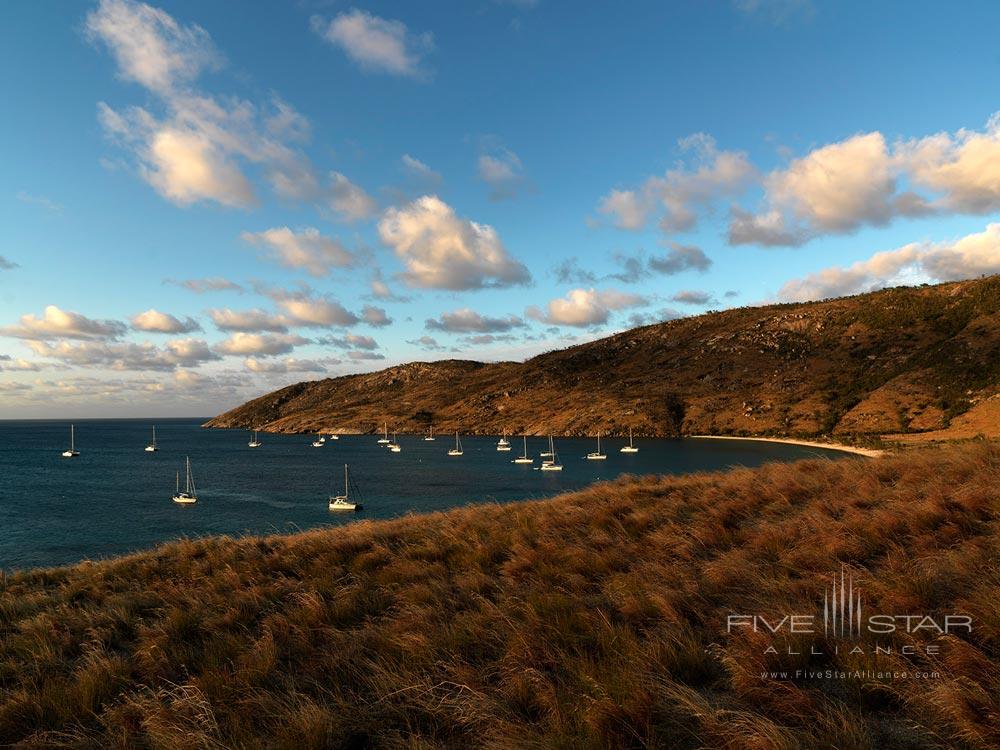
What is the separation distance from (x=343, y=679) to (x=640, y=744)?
323cm

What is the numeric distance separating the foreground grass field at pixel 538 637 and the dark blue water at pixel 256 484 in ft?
47.4

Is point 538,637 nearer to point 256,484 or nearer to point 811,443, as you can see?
point 256,484

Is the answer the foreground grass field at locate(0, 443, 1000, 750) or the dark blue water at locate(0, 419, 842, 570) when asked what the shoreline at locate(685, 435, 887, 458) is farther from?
the foreground grass field at locate(0, 443, 1000, 750)

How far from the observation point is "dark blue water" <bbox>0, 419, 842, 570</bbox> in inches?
2083

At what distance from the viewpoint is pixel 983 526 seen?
8031 millimetres

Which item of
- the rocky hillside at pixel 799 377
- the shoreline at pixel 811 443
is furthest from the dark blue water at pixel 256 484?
the rocky hillside at pixel 799 377

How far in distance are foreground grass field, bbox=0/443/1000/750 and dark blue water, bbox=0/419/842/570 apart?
Answer: 1446 cm

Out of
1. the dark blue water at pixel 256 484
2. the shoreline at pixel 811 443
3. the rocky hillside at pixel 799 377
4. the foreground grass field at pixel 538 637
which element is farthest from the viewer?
the rocky hillside at pixel 799 377

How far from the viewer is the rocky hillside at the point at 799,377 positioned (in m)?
109

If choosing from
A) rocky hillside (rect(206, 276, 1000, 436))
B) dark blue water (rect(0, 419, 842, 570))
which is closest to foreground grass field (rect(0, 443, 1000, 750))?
dark blue water (rect(0, 419, 842, 570))

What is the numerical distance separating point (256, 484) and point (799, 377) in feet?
425

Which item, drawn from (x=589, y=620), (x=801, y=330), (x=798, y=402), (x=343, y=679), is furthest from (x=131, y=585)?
(x=801, y=330)

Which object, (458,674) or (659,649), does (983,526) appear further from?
(458,674)

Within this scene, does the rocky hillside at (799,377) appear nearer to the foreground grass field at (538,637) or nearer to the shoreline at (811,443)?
the shoreline at (811,443)
